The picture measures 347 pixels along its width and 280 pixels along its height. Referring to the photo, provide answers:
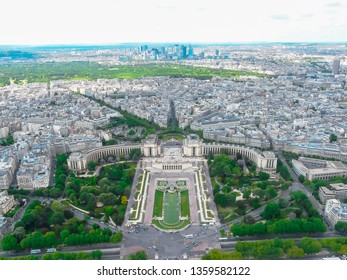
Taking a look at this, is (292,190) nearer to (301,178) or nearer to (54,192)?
(301,178)

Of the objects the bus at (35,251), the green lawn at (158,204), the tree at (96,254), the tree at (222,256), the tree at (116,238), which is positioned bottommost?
the green lawn at (158,204)

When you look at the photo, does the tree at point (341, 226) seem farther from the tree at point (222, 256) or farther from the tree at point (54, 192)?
the tree at point (54, 192)

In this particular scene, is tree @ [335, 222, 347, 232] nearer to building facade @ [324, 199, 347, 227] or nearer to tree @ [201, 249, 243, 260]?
building facade @ [324, 199, 347, 227]

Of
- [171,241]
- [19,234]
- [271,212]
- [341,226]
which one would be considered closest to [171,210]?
[171,241]

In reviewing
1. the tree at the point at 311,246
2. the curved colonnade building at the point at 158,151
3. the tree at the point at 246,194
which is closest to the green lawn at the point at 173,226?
the tree at the point at 246,194

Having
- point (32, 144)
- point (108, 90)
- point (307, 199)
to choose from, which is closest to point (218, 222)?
point (307, 199)

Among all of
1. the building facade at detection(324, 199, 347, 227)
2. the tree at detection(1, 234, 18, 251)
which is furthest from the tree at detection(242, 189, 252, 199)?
the tree at detection(1, 234, 18, 251)
